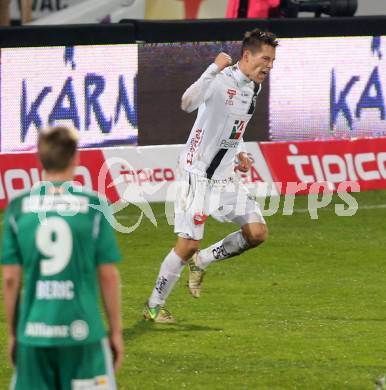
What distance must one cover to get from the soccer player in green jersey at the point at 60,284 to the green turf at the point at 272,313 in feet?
10.6

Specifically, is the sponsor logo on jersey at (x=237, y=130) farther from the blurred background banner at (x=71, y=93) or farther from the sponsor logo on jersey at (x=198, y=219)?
the blurred background banner at (x=71, y=93)

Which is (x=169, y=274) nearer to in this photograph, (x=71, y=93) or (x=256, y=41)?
(x=256, y=41)

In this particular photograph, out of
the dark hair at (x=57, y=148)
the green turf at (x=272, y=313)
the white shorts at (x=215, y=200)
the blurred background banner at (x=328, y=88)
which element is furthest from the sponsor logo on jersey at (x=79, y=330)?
the blurred background banner at (x=328, y=88)

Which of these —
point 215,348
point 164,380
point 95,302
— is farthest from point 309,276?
point 95,302

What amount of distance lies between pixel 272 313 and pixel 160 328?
1.21m

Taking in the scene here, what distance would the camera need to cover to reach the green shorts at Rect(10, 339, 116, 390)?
660 cm

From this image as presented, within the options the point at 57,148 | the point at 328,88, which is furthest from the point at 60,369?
the point at 328,88

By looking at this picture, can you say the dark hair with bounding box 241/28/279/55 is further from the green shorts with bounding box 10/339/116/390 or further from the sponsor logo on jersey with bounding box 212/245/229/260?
the green shorts with bounding box 10/339/116/390

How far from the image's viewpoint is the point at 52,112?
1795 cm

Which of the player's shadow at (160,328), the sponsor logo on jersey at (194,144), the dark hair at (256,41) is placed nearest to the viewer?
the dark hair at (256,41)

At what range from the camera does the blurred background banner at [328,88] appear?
19.0 m

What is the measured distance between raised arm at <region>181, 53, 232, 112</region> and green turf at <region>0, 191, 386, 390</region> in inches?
78.0

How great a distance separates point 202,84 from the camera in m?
11.1

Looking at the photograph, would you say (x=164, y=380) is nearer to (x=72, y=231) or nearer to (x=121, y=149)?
(x=72, y=231)
